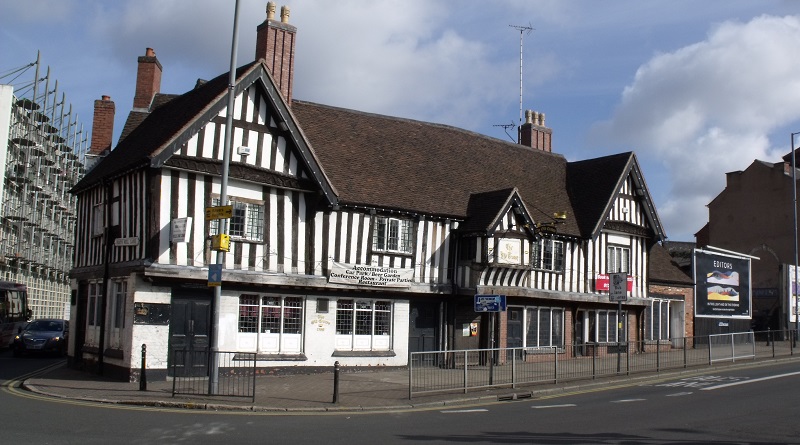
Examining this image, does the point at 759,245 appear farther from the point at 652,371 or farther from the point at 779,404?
the point at 779,404

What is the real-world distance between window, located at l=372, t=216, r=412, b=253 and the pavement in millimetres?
4241

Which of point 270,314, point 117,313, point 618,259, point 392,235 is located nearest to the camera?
point 117,313

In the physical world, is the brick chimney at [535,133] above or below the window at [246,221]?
above

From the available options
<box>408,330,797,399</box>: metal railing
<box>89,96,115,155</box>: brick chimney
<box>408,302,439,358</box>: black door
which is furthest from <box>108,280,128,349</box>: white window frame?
<box>408,302,439,358</box>: black door

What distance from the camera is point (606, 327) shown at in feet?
105

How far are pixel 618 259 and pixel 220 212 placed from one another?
19495 mm

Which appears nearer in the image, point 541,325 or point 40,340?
point 541,325

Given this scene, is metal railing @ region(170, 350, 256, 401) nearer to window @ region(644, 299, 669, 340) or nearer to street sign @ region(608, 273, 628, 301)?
street sign @ region(608, 273, 628, 301)

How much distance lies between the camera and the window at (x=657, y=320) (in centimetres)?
3341

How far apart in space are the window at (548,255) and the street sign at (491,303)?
6713 mm

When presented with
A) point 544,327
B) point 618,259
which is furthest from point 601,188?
point 544,327

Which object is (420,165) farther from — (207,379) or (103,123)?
(103,123)

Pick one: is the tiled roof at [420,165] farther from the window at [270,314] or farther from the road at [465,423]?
the road at [465,423]

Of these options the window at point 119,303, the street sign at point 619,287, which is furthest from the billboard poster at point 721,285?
the window at point 119,303
